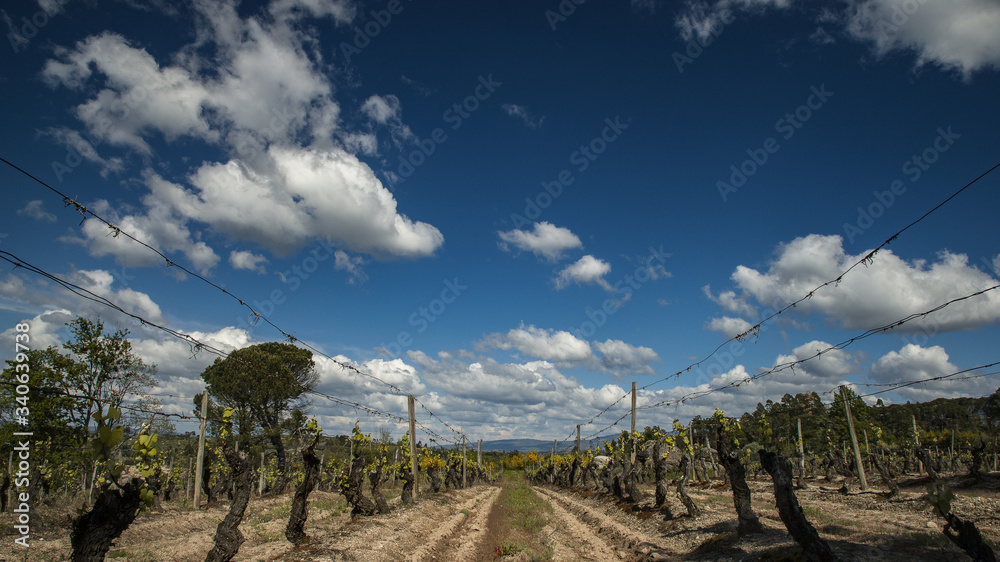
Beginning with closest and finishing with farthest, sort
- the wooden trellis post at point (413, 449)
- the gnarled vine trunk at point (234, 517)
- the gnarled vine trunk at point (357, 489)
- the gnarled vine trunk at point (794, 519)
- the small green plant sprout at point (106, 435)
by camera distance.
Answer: the small green plant sprout at point (106, 435) → the gnarled vine trunk at point (794, 519) → the gnarled vine trunk at point (234, 517) → the gnarled vine trunk at point (357, 489) → the wooden trellis post at point (413, 449)

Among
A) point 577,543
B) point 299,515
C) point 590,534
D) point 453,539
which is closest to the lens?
point 299,515

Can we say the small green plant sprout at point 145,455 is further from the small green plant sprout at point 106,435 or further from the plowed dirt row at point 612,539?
the plowed dirt row at point 612,539

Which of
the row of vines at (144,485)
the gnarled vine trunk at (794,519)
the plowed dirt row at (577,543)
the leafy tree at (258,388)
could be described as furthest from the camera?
the leafy tree at (258,388)

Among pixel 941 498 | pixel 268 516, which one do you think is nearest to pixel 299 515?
pixel 268 516

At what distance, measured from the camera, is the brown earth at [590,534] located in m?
8.81

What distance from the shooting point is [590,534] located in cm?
1452

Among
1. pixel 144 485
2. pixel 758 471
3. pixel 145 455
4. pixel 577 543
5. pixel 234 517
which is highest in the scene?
pixel 145 455

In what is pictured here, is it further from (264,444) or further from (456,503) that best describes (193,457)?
(456,503)

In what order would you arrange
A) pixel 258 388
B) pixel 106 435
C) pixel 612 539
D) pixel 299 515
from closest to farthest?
pixel 106 435 < pixel 299 515 < pixel 612 539 < pixel 258 388

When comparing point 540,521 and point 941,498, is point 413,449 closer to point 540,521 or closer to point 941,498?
point 540,521

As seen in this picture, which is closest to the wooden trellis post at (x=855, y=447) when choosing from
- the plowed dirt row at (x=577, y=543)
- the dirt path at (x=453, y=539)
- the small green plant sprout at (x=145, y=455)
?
the plowed dirt row at (x=577, y=543)

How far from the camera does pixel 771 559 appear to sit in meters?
7.50

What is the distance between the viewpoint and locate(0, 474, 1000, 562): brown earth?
8812 millimetres

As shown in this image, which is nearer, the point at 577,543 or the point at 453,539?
the point at 577,543
